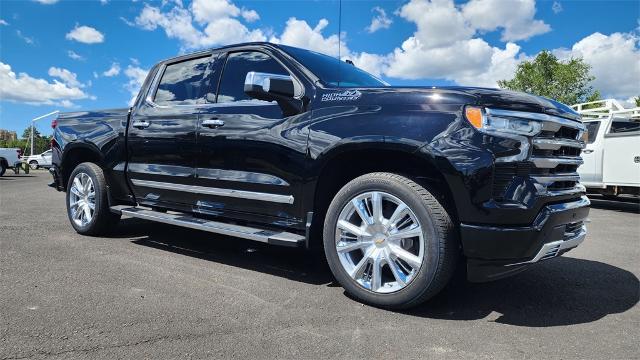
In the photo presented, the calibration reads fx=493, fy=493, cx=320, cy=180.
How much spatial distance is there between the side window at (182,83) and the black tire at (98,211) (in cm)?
112

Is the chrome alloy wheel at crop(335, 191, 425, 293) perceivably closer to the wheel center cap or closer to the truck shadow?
the wheel center cap

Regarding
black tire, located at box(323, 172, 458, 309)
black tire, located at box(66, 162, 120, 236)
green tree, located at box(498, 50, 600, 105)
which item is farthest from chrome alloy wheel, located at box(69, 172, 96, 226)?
green tree, located at box(498, 50, 600, 105)

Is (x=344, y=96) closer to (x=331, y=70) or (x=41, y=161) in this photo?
(x=331, y=70)

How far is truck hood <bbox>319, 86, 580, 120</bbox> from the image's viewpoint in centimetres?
301

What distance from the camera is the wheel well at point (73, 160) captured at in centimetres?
580

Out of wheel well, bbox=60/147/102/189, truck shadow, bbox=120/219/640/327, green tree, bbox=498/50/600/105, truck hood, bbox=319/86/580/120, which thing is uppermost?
green tree, bbox=498/50/600/105

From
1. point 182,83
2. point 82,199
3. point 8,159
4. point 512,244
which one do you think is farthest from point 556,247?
point 8,159

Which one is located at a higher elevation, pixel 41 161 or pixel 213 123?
pixel 213 123

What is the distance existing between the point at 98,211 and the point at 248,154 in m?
2.37

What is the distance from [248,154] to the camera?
157 inches

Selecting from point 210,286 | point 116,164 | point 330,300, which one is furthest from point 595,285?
point 116,164

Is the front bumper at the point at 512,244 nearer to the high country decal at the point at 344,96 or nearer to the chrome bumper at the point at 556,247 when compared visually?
the chrome bumper at the point at 556,247

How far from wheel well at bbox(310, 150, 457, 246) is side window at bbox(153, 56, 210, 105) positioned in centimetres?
172

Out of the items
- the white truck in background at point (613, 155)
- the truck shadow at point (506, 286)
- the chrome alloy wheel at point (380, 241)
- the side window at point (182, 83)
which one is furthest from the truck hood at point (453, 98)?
the white truck in background at point (613, 155)
